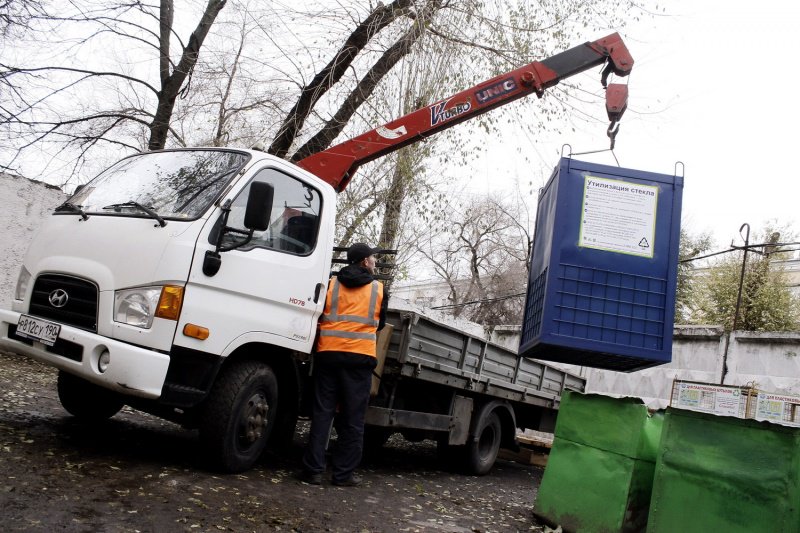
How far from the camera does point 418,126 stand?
6344 mm

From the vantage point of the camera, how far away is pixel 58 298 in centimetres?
438

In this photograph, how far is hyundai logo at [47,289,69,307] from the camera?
14.3 ft

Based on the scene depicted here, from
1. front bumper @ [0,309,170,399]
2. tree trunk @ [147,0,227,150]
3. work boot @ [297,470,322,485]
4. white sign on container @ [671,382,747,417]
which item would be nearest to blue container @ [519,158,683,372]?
work boot @ [297,470,322,485]

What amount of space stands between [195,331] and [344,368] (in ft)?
4.00

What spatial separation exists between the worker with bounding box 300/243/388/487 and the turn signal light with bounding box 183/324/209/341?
104 cm

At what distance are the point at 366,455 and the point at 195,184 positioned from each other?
3.75m

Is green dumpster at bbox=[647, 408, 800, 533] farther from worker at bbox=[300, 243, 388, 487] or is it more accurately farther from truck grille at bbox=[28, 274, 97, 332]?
truck grille at bbox=[28, 274, 97, 332]

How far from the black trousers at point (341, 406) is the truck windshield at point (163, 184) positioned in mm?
1472

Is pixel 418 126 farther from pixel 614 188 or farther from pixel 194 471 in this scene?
pixel 194 471

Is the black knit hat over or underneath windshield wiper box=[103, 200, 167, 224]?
over

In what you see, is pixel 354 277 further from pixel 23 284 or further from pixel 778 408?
pixel 778 408

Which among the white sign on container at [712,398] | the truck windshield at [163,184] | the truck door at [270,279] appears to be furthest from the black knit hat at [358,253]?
the white sign on container at [712,398]

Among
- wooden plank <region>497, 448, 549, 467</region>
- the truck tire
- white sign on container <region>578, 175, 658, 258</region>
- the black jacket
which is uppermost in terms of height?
white sign on container <region>578, 175, 658, 258</region>

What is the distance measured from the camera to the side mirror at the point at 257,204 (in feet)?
13.8
